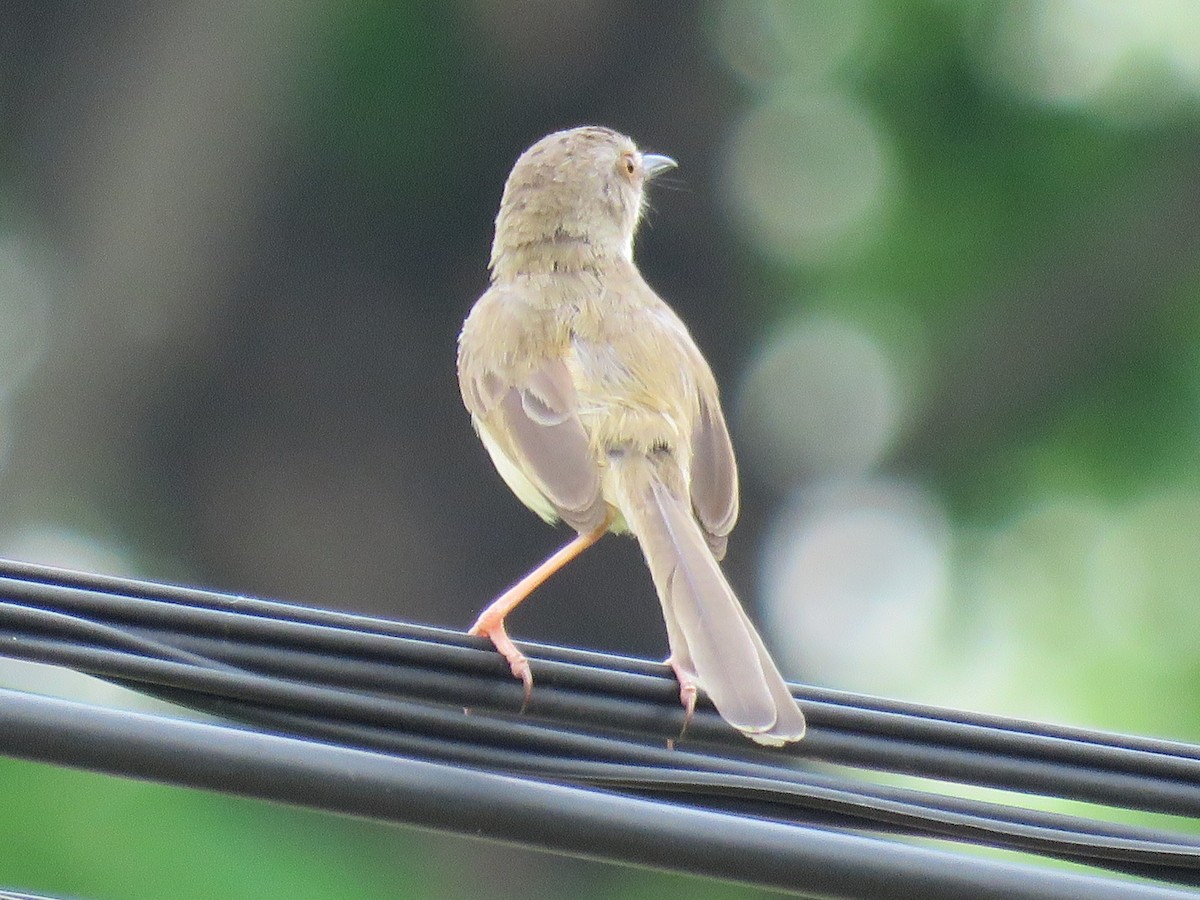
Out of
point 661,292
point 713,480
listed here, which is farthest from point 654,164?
point 661,292

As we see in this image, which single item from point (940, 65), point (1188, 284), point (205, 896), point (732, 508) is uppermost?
point (940, 65)

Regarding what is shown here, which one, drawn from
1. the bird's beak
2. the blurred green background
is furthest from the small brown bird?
the blurred green background

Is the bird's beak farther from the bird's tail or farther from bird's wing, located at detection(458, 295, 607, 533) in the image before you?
the bird's tail

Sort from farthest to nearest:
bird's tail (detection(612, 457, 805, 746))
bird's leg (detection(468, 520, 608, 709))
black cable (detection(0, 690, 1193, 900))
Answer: bird's tail (detection(612, 457, 805, 746)), bird's leg (detection(468, 520, 608, 709)), black cable (detection(0, 690, 1193, 900))

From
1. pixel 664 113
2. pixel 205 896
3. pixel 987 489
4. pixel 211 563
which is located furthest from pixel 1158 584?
pixel 211 563

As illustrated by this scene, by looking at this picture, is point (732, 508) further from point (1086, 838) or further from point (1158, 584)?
point (1158, 584)

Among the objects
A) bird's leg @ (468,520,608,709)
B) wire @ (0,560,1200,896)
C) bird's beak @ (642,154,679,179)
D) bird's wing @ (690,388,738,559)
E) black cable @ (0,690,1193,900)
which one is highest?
bird's beak @ (642,154,679,179)

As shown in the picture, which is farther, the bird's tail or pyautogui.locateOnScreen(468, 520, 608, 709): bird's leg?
the bird's tail
